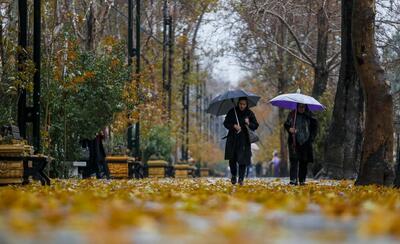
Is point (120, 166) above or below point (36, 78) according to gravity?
below

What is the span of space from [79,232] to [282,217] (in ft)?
4.99

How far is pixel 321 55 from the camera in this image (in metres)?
32.4

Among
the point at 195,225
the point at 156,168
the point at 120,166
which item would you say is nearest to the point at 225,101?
the point at 120,166

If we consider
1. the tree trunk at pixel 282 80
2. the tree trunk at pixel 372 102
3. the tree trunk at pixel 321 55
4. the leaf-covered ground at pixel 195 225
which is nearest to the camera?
the leaf-covered ground at pixel 195 225

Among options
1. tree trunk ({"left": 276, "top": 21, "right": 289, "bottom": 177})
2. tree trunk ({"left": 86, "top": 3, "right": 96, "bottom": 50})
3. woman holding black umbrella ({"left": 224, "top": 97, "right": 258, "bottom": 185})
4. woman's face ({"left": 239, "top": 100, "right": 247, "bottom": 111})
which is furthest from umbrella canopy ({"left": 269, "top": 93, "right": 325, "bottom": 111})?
tree trunk ({"left": 276, "top": 21, "right": 289, "bottom": 177})

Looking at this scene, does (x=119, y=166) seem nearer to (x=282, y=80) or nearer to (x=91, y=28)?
(x=91, y=28)

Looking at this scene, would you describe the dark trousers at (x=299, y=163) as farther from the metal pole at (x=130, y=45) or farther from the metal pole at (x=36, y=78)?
→ the metal pole at (x=130, y=45)

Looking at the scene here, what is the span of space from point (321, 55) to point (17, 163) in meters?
18.7

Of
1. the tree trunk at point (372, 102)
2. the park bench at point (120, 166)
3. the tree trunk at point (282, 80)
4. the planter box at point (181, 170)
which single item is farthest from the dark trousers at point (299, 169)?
the tree trunk at point (282, 80)

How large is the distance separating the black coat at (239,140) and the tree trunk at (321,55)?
13574 mm

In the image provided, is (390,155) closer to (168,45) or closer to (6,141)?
(6,141)

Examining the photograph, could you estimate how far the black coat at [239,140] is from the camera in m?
16.7

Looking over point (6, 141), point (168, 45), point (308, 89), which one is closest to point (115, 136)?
point (168, 45)

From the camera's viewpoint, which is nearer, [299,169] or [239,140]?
[239,140]
